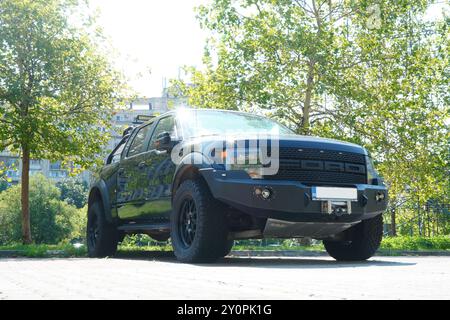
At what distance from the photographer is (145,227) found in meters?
8.79

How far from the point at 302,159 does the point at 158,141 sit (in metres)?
1.86

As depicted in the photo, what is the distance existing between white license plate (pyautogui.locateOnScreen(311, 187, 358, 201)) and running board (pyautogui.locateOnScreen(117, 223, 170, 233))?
1.96 metres

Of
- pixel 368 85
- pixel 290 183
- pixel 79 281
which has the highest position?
pixel 368 85

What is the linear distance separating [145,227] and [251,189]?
2298mm

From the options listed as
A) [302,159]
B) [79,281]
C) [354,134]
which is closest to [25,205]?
[354,134]

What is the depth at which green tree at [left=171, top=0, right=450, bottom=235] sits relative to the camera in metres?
20.1

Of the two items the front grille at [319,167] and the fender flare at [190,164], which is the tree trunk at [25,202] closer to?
the fender flare at [190,164]

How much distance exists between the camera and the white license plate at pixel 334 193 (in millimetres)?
7191

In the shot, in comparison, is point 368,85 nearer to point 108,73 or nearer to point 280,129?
point 108,73

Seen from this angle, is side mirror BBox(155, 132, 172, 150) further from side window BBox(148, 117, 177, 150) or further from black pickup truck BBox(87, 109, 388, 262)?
side window BBox(148, 117, 177, 150)

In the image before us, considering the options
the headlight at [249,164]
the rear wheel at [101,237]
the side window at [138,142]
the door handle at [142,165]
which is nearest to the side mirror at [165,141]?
the door handle at [142,165]

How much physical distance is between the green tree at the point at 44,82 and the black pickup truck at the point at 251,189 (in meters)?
10.6

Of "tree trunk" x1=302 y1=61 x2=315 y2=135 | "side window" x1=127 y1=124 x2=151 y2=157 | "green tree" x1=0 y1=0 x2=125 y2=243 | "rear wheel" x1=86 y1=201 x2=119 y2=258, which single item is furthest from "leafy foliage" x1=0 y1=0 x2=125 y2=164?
"side window" x1=127 y1=124 x2=151 y2=157
